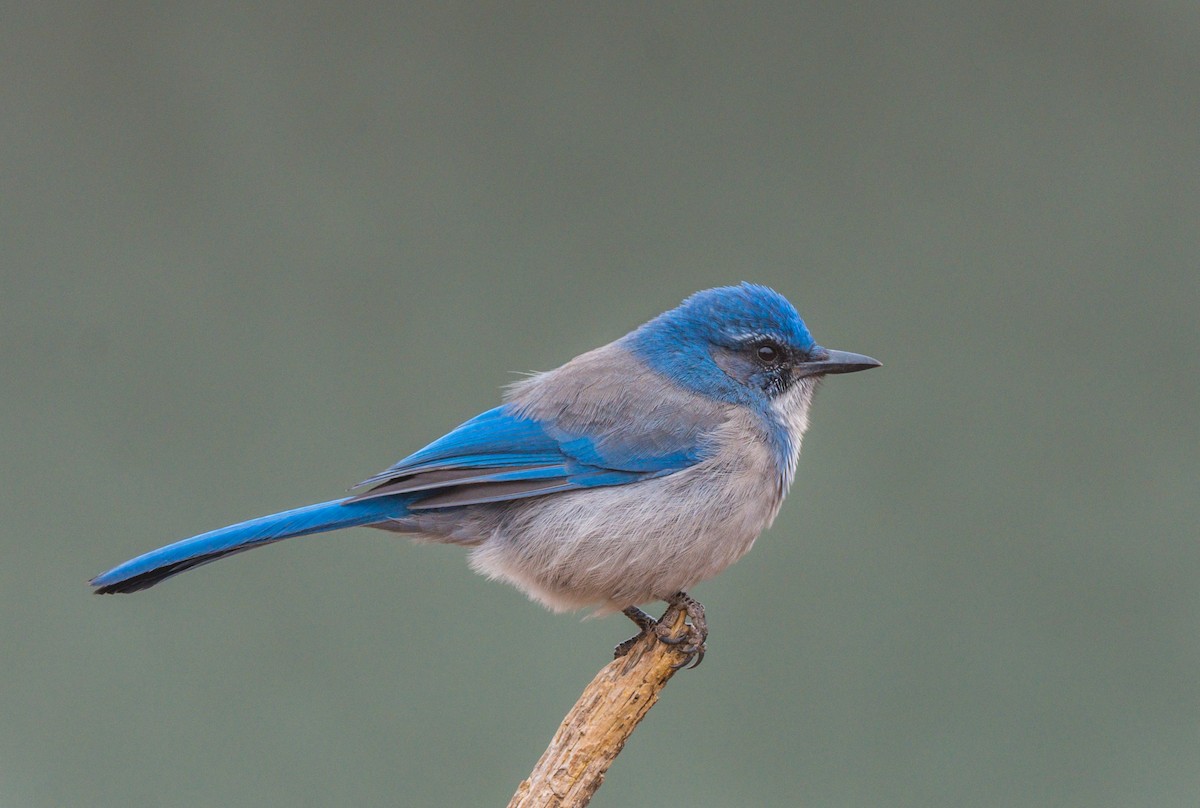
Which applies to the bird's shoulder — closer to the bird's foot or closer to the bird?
the bird

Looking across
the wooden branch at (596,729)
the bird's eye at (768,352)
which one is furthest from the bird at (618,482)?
the wooden branch at (596,729)

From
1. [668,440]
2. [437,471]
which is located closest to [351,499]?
[437,471]

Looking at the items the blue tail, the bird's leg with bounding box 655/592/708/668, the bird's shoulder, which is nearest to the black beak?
the bird's shoulder

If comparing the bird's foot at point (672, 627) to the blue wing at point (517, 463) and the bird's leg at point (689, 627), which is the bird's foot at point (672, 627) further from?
the blue wing at point (517, 463)

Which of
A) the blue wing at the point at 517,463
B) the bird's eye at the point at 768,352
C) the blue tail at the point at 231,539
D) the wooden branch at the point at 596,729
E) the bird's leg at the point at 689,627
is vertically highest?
the bird's eye at the point at 768,352

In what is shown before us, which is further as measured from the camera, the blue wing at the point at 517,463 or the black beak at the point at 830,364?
the black beak at the point at 830,364

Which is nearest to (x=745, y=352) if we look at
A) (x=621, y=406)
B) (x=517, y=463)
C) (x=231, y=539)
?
(x=621, y=406)

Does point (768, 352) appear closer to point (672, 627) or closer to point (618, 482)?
point (618, 482)

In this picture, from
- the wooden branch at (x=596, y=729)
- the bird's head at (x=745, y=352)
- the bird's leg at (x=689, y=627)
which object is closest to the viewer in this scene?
the wooden branch at (x=596, y=729)
